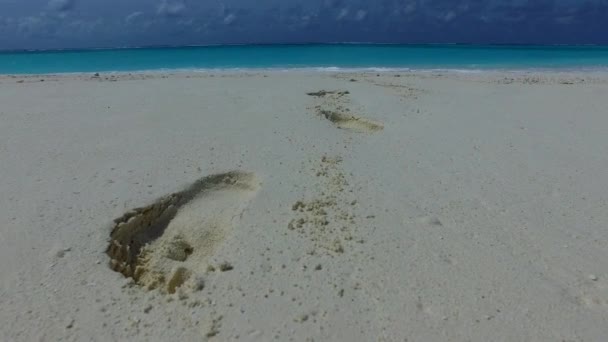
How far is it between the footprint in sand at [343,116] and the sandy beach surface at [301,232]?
0.50ft

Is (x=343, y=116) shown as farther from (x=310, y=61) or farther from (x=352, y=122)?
(x=310, y=61)

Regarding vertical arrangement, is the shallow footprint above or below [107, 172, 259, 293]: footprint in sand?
above

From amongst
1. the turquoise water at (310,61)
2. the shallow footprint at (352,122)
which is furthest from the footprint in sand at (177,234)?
the turquoise water at (310,61)

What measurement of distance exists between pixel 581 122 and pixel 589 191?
399 centimetres

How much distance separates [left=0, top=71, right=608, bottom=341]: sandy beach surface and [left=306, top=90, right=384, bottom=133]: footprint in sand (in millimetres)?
151

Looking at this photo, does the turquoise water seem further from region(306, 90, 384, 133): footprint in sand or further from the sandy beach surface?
the sandy beach surface

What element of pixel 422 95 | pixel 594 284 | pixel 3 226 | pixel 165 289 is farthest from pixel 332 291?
pixel 422 95

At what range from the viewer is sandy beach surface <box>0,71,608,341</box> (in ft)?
8.78

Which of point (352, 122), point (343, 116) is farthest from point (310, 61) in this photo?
point (352, 122)

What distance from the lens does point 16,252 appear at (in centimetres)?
328

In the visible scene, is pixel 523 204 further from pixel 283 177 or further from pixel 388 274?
pixel 283 177

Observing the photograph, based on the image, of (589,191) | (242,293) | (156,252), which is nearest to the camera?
(242,293)

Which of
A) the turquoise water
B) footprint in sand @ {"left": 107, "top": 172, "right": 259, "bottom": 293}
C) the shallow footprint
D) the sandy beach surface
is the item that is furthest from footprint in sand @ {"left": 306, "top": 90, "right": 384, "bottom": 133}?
the turquoise water

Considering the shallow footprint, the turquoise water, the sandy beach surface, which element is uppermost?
the turquoise water
